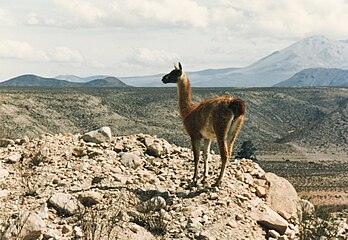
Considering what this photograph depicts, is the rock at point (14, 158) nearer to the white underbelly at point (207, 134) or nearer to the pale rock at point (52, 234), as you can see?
the pale rock at point (52, 234)

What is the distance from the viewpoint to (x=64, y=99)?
7700 cm

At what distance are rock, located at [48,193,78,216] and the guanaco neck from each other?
11.0ft

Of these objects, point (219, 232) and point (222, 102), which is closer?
point (219, 232)

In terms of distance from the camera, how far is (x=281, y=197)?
Result: 12.0 metres

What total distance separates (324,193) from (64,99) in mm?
50014

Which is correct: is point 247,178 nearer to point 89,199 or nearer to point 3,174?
point 89,199

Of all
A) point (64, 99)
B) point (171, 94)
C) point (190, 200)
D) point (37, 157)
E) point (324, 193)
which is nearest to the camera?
point (190, 200)

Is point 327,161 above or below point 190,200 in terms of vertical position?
below

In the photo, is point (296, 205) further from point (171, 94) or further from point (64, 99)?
point (171, 94)

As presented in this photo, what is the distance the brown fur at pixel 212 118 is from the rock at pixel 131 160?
144cm

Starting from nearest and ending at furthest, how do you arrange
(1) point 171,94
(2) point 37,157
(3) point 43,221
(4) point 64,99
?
(3) point 43,221 < (2) point 37,157 < (4) point 64,99 < (1) point 171,94

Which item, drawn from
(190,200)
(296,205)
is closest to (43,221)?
(190,200)

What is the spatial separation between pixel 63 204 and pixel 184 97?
3.76 m

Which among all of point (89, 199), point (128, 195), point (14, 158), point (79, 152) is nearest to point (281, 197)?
point (128, 195)
